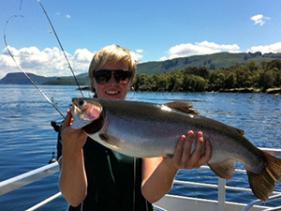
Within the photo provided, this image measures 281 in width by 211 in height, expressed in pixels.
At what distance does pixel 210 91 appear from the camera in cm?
16900

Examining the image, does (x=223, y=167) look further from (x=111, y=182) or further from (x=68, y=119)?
(x=68, y=119)

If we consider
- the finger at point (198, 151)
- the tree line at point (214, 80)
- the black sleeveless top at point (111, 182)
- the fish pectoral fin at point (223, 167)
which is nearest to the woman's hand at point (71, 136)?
the black sleeveless top at point (111, 182)

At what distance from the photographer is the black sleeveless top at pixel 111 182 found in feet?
10.3

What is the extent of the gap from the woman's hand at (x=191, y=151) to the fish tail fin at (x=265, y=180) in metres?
0.43

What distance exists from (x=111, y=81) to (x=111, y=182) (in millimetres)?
781

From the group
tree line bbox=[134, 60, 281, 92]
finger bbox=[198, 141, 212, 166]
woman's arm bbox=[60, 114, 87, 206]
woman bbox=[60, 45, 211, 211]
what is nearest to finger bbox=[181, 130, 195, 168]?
woman bbox=[60, 45, 211, 211]

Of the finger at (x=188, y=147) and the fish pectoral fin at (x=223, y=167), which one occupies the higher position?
the finger at (x=188, y=147)

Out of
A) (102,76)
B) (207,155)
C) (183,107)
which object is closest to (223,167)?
(207,155)

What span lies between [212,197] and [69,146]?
41.7 feet

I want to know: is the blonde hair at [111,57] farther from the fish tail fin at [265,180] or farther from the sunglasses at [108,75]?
the fish tail fin at [265,180]

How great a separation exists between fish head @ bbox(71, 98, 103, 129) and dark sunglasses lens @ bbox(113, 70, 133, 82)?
0.59 metres

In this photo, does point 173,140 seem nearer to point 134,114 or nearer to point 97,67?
point 134,114

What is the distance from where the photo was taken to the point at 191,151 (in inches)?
119

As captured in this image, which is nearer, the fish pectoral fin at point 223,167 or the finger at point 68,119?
the finger at point 68,119
